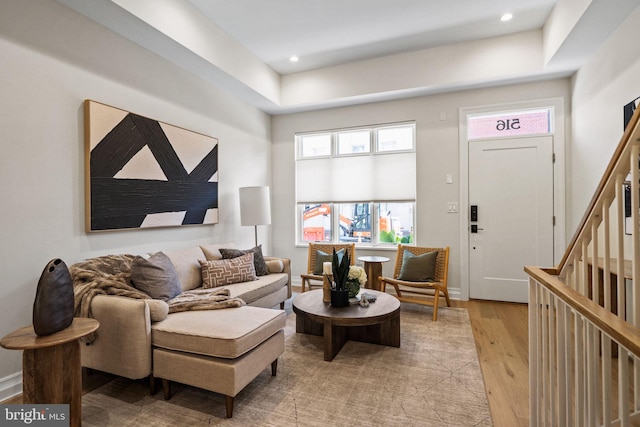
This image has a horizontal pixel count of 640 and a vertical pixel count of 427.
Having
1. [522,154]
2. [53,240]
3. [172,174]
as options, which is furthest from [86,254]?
[522,154]

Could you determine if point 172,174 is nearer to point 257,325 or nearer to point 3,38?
point 3,38

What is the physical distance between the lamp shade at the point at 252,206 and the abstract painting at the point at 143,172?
344 millimetres

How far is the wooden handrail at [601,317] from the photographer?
82 centimetres

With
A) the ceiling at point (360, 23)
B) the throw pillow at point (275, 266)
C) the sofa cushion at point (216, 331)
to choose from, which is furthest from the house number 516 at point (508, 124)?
the sofa cushion at point (216, 331)

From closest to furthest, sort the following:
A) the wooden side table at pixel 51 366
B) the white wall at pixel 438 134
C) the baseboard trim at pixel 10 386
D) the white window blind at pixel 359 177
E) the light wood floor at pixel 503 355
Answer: the wooden side table at pixel 51 366, the light wood floor at pixel 503 355, the baseboard trim at pixel 10 386, the white wall at pixel 438 134, the white window blind at pixel 359 177

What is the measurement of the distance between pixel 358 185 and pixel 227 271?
2383mm

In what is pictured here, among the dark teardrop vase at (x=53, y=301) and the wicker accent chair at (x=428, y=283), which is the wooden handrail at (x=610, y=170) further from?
the dark teardrop vase at (x=53, y=301)

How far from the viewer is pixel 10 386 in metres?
2.15

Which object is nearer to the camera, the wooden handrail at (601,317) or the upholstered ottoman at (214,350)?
the wooden handrail at (601,317)

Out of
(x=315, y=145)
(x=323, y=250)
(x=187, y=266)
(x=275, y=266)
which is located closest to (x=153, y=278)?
(x=187, y=266)

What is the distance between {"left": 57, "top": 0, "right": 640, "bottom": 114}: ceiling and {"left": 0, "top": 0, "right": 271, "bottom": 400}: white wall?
241 mm

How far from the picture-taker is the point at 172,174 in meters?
3.39

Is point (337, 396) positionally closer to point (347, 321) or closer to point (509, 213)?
point (347, 321)

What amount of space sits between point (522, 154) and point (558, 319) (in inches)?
131
